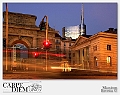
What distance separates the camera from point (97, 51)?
185 inches

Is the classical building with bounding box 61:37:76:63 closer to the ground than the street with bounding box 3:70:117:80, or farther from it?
farther from it

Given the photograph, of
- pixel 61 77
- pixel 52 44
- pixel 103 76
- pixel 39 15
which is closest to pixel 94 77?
pixel 103 76

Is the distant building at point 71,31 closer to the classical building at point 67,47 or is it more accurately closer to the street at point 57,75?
the classical building at point 67,47

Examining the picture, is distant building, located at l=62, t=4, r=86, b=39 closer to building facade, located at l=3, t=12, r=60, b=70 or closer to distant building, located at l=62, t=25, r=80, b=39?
distant building, located at l=62, t=25, r=80, b=39

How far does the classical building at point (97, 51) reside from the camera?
4660 millimetres

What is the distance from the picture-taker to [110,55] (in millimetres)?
4676

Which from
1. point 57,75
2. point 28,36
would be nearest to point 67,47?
point 57,75

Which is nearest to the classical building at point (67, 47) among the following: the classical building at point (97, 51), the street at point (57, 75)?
the classical building at point (97, 51)

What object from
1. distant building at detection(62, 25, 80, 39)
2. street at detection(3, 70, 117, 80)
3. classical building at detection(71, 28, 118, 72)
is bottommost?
street at detection(3, 70, 117, 80)

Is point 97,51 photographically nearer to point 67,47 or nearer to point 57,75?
point 67,47

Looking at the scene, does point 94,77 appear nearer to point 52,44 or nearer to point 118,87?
point 118,87

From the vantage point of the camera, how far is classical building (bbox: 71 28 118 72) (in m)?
4.66

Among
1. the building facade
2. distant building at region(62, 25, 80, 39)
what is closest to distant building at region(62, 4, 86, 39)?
distant building at region(62, 25, 80, 39)

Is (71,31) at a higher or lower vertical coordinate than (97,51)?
higher
